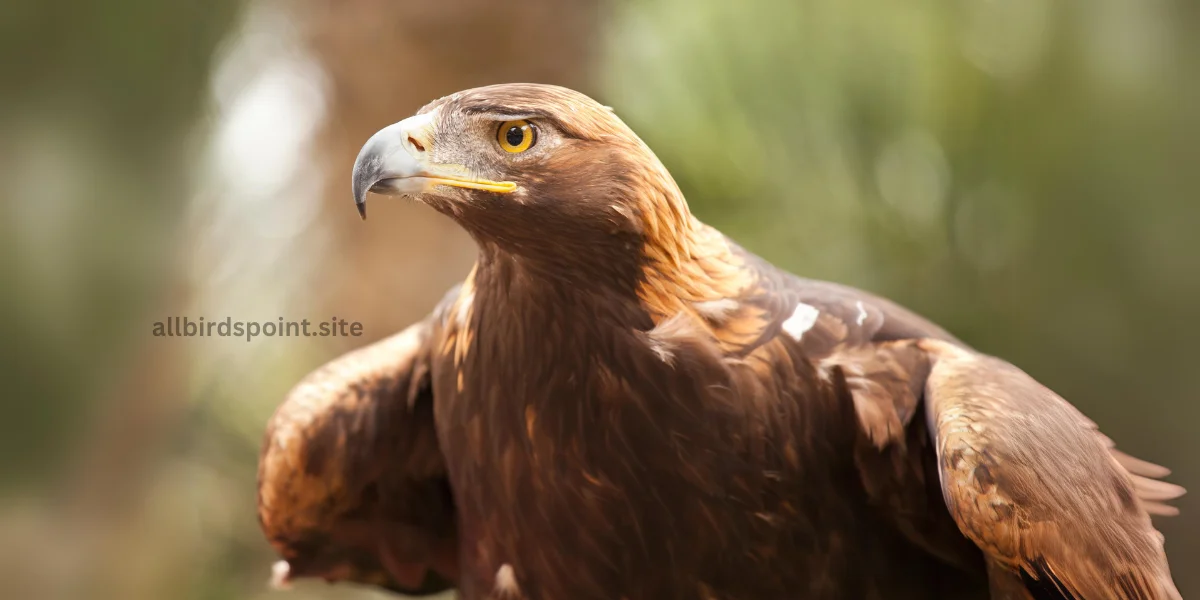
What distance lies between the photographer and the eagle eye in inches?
68.7

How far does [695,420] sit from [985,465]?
1.61 feet

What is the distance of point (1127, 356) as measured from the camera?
388 centimetres

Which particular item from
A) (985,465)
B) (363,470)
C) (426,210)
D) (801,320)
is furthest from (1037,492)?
(426,210)

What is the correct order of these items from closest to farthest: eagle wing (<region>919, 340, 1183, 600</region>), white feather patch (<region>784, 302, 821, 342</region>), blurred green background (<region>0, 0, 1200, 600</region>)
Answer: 1. eagle wing (<region>919, 340, 1183, 600</region>)
2. white feather patch (<region>784, 302, 821, 342</region>)
3. blurred green background (<region>0, 0, 1200, 600</region>)

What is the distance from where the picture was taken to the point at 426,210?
482cm

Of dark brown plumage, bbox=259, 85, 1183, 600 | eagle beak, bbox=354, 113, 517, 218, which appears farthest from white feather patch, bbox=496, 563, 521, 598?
eagle beak, bbox=354, 113, 517, 218

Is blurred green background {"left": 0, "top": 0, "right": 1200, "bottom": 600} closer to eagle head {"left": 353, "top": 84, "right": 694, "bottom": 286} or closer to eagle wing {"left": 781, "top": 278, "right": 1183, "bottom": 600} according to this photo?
eagle wing {"left": 781, "top": 278, "right": 1183, "bottom": 600}

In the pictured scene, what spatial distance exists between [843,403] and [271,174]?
11.9 feet

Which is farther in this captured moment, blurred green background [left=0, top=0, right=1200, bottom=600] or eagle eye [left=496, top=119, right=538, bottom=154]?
blurred green background [left=0, top=0, right=1200, bottom=600]

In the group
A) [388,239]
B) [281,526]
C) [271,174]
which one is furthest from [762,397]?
[271,174]

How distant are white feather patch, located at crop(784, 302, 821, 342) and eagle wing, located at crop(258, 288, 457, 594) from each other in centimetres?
75

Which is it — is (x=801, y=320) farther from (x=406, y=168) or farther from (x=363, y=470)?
(x=363, y=470)

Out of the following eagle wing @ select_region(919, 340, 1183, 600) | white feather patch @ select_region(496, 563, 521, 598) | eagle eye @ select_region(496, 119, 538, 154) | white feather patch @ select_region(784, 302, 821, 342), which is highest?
eagle eye @ select_region(496, 119, 538, 154)

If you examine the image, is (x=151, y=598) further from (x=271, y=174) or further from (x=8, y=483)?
(x=271, y=174)
